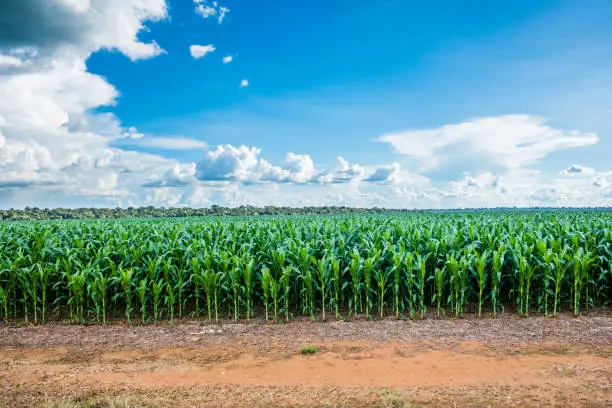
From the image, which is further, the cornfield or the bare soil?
the cornfield

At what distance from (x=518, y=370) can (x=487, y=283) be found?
17.0 ft

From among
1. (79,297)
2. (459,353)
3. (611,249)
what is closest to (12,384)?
(79,297)

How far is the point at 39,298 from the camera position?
34.3 ft

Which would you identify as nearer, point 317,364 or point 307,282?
point 317,364

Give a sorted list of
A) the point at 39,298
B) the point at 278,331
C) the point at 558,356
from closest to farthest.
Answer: the point at 558,356, the point at 278,331, the point at 39,298

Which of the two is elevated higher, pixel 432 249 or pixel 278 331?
pixel 432 249

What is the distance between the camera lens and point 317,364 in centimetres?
607

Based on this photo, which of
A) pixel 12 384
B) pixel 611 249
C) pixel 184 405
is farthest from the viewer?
pixel 611 249

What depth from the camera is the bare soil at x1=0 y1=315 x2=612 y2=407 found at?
4.91 meters

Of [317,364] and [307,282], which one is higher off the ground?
[307,282]

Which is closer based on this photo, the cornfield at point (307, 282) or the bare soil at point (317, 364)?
the bare soil at point (317, 364)

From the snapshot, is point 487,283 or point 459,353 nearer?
point 459,353

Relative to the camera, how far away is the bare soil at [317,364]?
4.91 meters

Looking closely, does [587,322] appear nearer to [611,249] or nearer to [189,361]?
[611,249]
